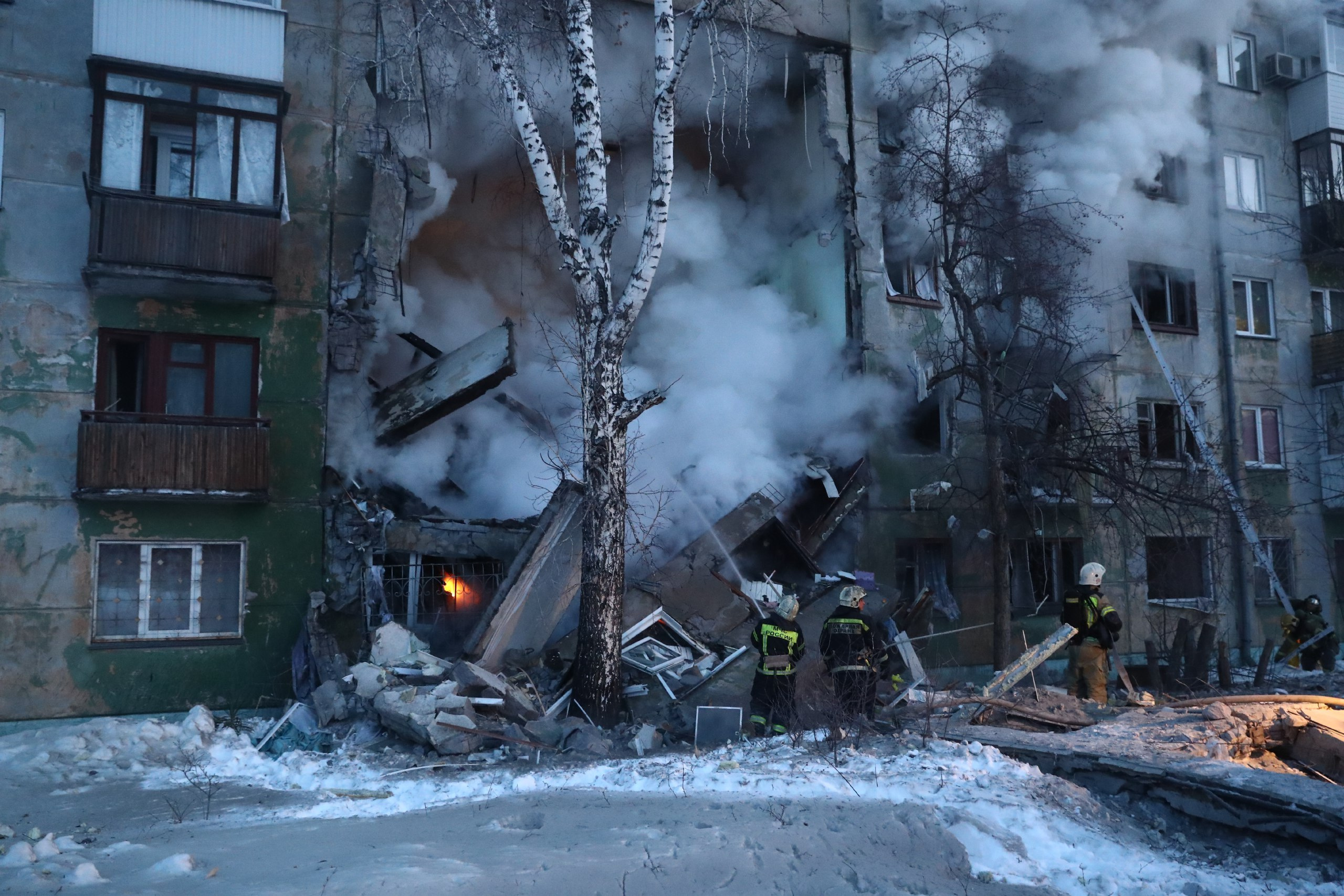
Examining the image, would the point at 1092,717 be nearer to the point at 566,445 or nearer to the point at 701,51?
the point at 566,445

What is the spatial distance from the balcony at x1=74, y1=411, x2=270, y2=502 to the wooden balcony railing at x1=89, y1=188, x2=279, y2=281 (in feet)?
5.50

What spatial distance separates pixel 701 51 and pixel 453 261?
16.8 ft

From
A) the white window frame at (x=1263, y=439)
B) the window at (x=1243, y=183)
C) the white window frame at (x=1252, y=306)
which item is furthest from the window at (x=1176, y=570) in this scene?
the window at (x=1243, y=183)

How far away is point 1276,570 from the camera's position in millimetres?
17703

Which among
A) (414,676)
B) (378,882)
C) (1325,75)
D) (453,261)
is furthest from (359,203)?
(1325,75)

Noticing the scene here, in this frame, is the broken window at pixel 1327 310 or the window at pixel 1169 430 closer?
the window at pixel 1169 430

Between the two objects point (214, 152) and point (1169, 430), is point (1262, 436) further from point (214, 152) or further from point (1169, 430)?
point (214, 152)

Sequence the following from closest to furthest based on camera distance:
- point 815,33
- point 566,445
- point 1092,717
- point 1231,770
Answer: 1. point 1231,770
2. point 1092,717
3. point 566,445
4. point 815,33

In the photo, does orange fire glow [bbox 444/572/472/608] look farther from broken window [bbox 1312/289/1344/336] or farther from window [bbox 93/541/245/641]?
broken window [bbox 1312/289/1344/336]

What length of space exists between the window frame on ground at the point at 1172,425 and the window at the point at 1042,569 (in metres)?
2.03

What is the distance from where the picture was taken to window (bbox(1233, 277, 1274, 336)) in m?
18.2

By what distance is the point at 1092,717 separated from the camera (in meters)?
9.05

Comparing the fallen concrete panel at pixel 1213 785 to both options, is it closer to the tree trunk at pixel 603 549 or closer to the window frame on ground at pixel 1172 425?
the tree trunk at pixel 603 549

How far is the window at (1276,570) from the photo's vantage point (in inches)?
688
